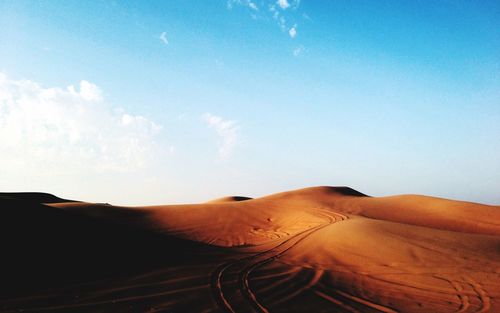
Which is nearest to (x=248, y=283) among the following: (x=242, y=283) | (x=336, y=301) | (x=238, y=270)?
(x=242, y=283)

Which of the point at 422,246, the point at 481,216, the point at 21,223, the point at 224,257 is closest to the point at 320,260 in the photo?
the point at 224,257

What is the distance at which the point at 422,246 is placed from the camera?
10.9 metres

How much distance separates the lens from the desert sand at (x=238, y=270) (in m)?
5.93

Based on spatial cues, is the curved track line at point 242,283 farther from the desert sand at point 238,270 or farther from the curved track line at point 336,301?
the curved track line at point 336,301

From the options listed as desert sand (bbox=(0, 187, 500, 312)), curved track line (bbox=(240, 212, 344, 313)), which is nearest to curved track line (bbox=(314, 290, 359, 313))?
desert sand (bbox=(0, 187, 500, 312))

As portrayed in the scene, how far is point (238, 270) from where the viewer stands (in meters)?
8.34

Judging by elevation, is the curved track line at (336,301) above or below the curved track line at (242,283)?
below

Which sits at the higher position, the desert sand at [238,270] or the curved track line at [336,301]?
the desert sand at [238,270]

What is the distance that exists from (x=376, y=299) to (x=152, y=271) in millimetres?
5273

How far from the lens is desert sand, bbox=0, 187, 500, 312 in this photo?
5930 millimetres

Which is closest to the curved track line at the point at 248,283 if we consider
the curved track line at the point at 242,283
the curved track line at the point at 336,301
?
the curved track line at the point at 242,283

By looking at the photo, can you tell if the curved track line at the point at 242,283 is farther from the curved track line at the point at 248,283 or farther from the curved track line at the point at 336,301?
the curved track line at the point at 336,301

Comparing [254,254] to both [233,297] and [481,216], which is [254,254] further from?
[481,216]

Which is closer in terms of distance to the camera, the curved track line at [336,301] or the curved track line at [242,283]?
the curved track line at [242,283]
